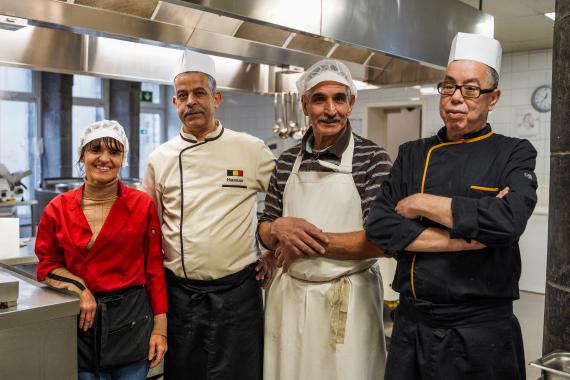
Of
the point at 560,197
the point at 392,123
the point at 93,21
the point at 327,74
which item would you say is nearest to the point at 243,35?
the point at 327,74

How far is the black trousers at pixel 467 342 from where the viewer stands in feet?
4.71

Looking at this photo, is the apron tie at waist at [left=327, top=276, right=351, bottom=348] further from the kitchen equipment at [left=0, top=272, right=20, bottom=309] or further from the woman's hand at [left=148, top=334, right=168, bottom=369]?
the kitchen equipment at [left=0, top=272, right=20, bottom=309]

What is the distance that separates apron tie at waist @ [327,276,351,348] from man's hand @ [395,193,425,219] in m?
0.42

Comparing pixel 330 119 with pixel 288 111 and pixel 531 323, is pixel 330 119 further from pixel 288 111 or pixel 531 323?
pixel 531 323

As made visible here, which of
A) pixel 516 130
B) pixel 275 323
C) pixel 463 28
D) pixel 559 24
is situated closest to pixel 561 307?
pixel 559 24

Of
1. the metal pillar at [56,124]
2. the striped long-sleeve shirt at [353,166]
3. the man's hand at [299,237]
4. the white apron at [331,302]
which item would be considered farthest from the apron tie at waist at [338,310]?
the metal pillar at [56,124]

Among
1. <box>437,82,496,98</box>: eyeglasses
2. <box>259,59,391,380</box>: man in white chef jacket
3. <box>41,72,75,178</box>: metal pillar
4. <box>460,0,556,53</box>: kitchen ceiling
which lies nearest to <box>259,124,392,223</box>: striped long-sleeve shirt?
<box>259,59,391,380</box>: man in white chef jacket

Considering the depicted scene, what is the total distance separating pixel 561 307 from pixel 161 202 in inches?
56.9

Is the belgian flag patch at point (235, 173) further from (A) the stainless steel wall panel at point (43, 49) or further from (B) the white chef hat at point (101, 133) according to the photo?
(A) the stainless steel wall panel at point (43, 49)

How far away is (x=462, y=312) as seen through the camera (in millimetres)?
1439

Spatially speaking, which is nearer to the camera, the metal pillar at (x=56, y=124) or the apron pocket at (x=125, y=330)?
the apron pocket at (x=125, y=330)

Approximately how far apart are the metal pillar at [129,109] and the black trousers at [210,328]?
19.3 feet

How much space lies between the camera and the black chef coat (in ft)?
4.41

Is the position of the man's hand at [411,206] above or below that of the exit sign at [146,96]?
below
